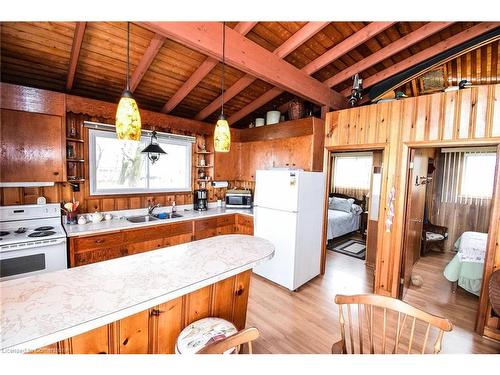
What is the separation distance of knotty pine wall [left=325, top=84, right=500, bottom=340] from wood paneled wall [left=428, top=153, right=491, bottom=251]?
2.44m

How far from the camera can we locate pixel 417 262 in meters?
3.92

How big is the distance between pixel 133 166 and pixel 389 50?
384cm

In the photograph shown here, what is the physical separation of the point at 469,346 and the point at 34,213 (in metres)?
4.58

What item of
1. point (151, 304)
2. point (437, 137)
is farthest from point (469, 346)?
point (151, 304)

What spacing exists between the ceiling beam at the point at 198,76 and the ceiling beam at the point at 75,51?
1.14 meters

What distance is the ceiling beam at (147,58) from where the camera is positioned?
7.20ft

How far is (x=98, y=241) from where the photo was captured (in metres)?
2.44

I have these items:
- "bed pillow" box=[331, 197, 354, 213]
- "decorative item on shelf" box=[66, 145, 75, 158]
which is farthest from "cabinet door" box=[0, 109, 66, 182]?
"bed pillow" box=[331, 197, 354, 213]

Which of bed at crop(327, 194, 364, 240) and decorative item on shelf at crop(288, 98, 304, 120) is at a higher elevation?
decorative item on shelf at crop(288, 98, 304, 120)

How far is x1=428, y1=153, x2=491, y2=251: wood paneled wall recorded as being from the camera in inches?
162

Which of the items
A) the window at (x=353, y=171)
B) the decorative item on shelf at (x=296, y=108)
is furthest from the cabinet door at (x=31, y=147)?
the window at (x=353, y=171)

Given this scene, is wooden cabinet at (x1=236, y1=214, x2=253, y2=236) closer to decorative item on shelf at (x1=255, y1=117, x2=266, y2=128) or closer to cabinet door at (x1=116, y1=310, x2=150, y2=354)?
decorative item on shelf at (x1=255, y1=117, x2=266, y2=128)

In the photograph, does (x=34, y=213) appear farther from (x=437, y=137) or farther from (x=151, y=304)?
(x=437, y=137)

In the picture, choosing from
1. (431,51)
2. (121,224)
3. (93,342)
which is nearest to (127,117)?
(93,342)
